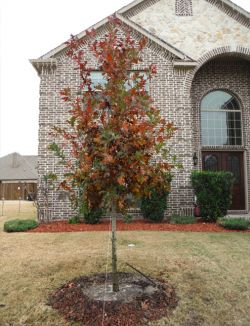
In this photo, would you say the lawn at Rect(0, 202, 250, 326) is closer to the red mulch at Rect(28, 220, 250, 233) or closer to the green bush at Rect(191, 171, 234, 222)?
the red mulch at Rect(28, 220, 250, 233)

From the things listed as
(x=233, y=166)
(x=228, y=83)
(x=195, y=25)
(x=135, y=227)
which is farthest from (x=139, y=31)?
(x=135, y=227)

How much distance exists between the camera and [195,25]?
13.3 meters

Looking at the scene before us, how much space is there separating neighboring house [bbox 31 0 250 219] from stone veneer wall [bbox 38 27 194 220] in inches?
1.5

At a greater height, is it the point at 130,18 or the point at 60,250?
the point at 130,18

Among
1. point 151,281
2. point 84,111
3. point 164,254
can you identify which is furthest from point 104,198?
point 164,254

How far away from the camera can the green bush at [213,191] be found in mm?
10586

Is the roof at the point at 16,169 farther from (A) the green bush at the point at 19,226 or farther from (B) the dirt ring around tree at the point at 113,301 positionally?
(B) the dirt ring around tree at the point at 113,301

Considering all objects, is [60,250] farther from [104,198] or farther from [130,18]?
[130,18]

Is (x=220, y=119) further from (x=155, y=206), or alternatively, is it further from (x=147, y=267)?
(x=147, y=267)

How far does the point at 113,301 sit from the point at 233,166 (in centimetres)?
1105

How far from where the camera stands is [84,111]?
13.5 ft

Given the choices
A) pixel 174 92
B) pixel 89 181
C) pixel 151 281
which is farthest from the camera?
pixel 174 92

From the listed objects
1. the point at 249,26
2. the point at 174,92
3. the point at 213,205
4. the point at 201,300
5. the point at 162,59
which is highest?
the point at 249,26

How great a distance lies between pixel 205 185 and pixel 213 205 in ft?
2.43
